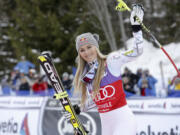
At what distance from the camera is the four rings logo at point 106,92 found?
11.9 feet

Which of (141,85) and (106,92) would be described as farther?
(141,85)

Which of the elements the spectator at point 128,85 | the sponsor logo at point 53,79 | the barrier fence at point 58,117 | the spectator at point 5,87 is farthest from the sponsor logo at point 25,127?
the sponsor logo at point 53,79

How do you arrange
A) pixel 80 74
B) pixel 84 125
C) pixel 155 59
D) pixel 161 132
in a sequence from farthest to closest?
pixel 155 59 < pixel 84 125 < pixel 161 132 < pixel 80 74

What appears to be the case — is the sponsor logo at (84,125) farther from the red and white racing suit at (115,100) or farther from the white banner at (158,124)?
the red and white racing suit at (115,100)

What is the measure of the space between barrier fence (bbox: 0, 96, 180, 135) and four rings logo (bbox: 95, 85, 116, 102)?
2.98 meters

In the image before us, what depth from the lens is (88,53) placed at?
3.76m

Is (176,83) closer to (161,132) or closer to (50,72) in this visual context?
(161,132)

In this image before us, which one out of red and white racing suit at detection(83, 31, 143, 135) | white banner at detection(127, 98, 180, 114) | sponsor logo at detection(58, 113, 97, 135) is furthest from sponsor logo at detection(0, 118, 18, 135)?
red and white racing suit at detection(83, 31, 143, 135)

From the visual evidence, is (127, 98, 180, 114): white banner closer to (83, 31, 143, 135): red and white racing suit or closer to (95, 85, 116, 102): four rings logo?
(83, 31, 143, 135): red and white racing suit

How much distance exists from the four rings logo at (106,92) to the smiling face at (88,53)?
37 centimetres

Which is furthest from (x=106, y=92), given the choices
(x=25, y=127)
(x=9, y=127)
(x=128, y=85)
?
(x=9, y=127)

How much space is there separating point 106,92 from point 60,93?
86 centimetres

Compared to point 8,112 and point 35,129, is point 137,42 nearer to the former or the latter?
point 35,129

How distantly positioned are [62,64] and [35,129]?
9.64 meters
